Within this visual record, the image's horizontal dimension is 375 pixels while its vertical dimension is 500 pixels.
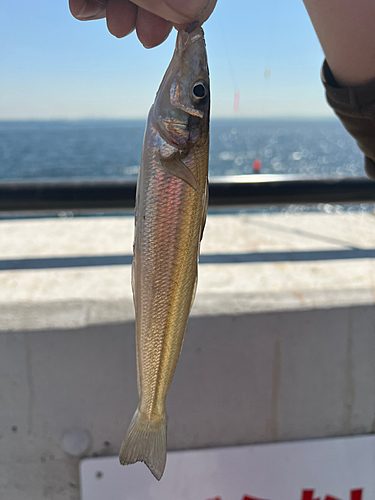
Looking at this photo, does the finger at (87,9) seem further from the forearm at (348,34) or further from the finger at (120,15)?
the forearm at (348,34)

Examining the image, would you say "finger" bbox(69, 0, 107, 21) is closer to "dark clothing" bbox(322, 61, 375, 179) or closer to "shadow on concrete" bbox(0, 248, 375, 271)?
"dark clothing" bbox(322, 61, 375, 179)

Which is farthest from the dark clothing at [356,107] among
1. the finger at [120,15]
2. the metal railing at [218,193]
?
the metal railing at [218,193]

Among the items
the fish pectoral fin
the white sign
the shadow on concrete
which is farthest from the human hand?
the white sign

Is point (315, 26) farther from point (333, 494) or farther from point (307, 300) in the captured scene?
point (333, 494)

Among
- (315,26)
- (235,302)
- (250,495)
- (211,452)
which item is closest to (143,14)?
(315,26)

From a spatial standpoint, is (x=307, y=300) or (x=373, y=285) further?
(x=373, y=285)

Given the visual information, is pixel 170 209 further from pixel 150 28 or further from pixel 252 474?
pixel 252 474
